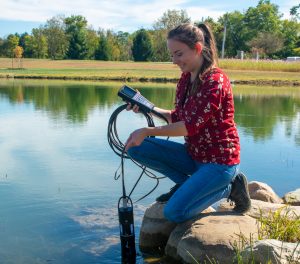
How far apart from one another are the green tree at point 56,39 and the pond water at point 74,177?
4786 centimetres

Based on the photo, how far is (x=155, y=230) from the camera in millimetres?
4156

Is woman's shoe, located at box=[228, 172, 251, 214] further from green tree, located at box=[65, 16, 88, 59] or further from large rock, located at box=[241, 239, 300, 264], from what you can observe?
green tree, located at box=[65, 16, 88, 59]

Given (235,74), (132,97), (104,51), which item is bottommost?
(132,97)

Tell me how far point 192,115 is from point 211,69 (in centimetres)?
39

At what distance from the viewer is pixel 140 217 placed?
15.7 feet

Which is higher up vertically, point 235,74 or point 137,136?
point 235,74

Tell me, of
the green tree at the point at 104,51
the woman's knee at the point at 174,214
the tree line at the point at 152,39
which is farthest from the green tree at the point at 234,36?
the woman's knee at the point at 174,214

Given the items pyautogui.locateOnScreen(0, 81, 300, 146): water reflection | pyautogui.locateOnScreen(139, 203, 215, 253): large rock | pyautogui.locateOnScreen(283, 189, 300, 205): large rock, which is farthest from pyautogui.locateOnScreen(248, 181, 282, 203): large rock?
pyautogui.locateOnScreen(0, 81, 300, 146): water reflection

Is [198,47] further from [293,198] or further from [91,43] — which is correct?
[91,43]

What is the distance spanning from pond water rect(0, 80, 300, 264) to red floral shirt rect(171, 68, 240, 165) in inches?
37.6

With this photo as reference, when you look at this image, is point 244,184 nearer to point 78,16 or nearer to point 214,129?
point 214,129

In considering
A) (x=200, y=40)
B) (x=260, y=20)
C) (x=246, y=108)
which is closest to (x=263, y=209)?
(x=200, y=40)

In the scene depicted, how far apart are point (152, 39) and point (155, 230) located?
55.8 metres

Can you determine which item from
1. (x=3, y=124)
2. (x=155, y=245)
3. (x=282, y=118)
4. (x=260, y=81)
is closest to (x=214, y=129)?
(x=155, y=245)
